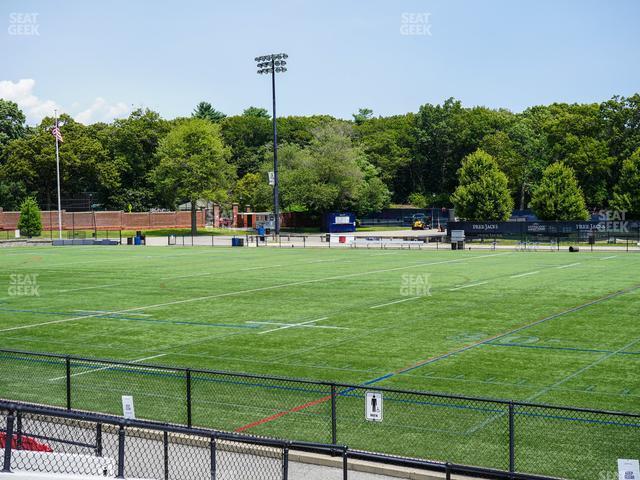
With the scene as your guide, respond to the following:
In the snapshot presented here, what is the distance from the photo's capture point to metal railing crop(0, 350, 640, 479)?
1348 cm

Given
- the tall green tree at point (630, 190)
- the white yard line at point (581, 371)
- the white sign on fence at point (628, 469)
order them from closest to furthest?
the white sign on fence at point (628, 469) → the white yard line at point (581, 371) → the tall green tree at point (630, 190)

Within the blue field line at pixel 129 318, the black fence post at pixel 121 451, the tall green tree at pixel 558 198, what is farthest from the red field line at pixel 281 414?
the tall green tree at pixel 558 198

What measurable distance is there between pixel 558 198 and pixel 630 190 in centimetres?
1062

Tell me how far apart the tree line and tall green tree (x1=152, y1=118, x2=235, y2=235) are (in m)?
0.16

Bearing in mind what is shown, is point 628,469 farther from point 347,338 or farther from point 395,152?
point 395,152

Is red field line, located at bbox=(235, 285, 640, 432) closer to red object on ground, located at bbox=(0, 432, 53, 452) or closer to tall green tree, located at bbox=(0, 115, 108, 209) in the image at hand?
red object on ground, located at bbox=(0, 432, 53, 452)

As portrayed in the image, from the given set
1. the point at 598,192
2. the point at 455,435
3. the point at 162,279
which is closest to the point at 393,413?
the point at 455,435

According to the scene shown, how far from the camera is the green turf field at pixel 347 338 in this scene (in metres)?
16.5

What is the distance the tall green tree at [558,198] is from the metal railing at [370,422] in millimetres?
69850

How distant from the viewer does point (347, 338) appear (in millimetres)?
26016

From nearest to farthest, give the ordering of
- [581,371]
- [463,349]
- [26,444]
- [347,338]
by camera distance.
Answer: [26,444] → [581,371] → [463,349] → [347,338]

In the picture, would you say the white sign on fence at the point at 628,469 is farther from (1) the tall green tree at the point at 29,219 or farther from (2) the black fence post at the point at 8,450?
(1) the tall green tree at the point at 29,219

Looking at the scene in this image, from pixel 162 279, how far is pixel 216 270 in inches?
241

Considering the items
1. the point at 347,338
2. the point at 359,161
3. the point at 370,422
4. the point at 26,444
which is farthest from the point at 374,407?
the point at 359,161
